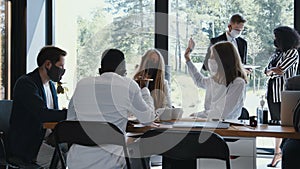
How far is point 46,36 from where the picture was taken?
5184 millimetres

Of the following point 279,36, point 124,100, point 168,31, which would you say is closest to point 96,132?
point 124,100

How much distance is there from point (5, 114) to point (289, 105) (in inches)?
82.7

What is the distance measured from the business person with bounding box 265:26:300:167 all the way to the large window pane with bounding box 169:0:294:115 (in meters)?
0.32

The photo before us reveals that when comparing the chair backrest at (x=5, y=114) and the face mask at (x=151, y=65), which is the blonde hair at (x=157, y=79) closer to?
the face mask at (x=151, y=65)

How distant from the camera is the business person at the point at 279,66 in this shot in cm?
418

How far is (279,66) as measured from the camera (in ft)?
14.2

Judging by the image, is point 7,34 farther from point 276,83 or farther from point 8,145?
point 276,83

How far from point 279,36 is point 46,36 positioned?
2.74 metres

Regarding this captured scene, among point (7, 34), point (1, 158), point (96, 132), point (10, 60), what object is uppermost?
point (7, 34)

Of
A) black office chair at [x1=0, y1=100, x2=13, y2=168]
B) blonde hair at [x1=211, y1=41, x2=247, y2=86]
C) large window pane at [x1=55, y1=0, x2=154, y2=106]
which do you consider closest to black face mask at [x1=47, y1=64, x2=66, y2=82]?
black office chair at [x1=0, y1=100, x2=13, y2=168]

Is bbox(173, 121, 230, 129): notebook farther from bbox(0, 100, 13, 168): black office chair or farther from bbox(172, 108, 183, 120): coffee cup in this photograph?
bbox(0, 100, 13, 168): black office chair

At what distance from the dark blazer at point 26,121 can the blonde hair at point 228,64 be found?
1.31 meters

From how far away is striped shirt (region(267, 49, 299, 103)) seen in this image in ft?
13.9

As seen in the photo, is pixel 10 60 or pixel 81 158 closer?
pixel 81 158
